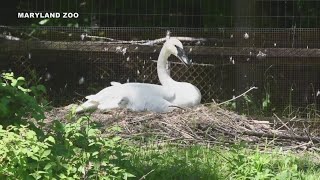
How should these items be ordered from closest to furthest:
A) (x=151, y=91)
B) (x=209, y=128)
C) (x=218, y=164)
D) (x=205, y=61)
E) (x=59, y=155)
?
1. (x=59, y=155)
2. (x=218, y=164)
3. (x=209, y=128)
4. (x=151, y=91)
5. (x=205, y=61)

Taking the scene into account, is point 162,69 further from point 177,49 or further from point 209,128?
point 209,128

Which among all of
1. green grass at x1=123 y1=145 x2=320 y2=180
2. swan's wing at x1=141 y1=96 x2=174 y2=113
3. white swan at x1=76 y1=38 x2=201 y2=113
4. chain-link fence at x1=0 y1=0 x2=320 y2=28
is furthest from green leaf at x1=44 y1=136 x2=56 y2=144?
chain-link fence at x1=0 y1=0 x2=320 y2=28

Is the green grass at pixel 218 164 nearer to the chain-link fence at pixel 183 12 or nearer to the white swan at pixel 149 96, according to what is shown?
the white swan at pixel 149 96

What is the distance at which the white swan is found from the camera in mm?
7840

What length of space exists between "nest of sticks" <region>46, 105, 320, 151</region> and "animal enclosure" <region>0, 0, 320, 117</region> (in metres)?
0.97

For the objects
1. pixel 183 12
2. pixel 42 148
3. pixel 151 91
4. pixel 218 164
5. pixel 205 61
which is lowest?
pixel 218 164

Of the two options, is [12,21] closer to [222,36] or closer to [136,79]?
[136,79]

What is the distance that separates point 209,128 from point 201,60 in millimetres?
1863

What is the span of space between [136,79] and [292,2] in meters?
2.35

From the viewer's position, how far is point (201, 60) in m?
8.79

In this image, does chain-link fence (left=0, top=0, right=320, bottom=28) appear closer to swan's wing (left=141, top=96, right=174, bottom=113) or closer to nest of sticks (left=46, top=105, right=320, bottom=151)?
swan's wing (left=141, top=96, right=174, bottom=113)

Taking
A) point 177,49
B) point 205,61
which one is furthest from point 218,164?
point 205,61

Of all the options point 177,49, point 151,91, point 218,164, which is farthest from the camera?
point 177,49

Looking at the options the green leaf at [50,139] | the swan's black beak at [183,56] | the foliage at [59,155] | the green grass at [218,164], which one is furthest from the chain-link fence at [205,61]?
the green leaf at [50,139]
